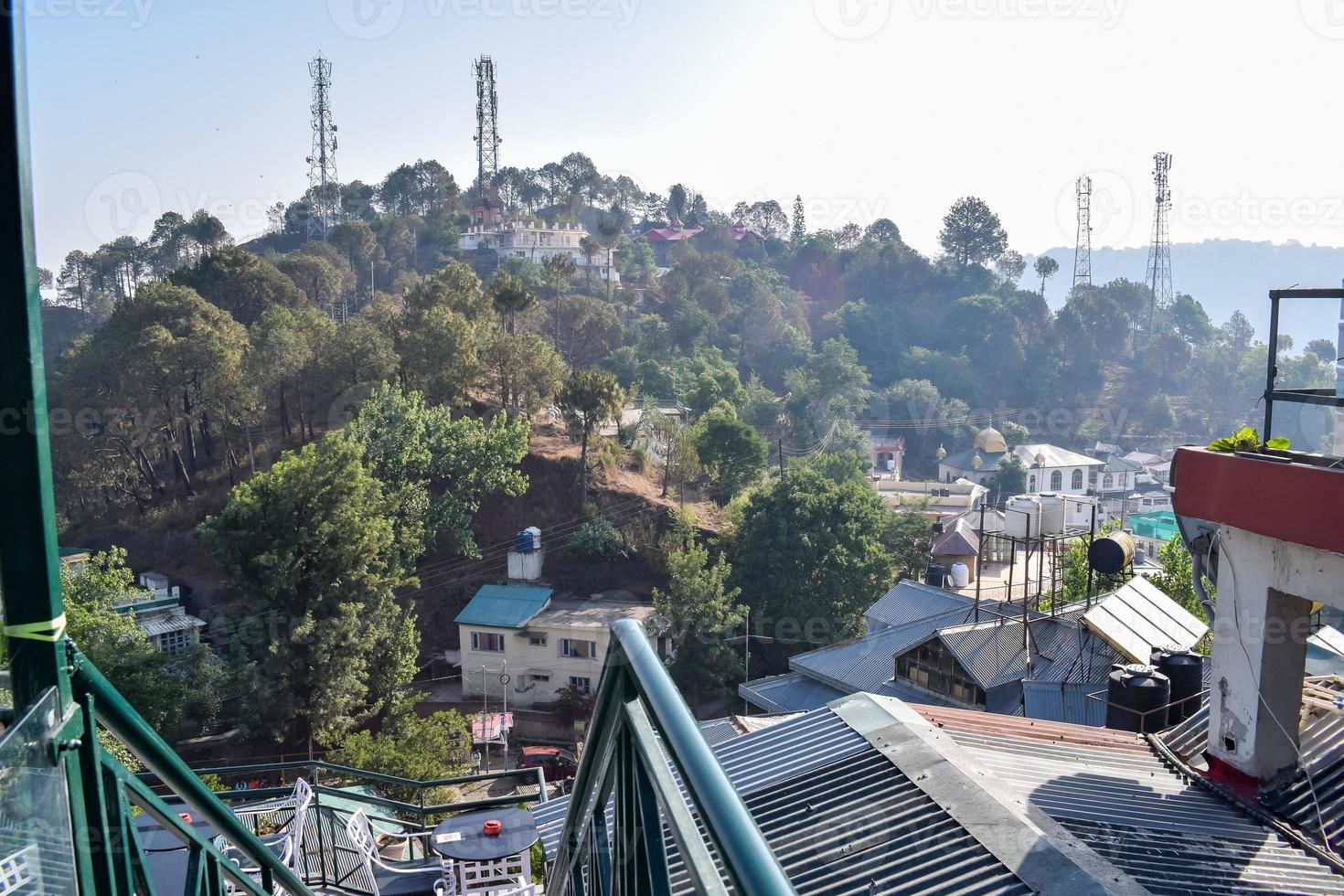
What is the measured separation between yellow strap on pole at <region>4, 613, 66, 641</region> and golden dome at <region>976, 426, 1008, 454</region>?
4037cm

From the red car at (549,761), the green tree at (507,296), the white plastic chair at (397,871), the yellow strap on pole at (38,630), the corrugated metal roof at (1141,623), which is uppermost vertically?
the green tree at (507,296)

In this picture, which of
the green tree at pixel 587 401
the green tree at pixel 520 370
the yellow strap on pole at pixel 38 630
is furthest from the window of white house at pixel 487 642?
the yellow strap on pole at pixel 38 630

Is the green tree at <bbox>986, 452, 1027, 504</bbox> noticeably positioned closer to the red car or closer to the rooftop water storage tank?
the red car

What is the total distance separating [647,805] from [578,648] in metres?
16.4

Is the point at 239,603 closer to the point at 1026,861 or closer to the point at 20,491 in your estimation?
the point at 1026,861

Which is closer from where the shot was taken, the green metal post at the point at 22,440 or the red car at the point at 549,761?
the green metal post at the point at 22,440

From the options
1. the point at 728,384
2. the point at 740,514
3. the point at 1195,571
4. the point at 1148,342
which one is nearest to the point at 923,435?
the point at 728,384

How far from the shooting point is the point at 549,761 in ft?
44.7

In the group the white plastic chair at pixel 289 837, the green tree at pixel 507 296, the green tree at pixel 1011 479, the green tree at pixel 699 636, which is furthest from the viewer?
the green tree at pixel 1011 479

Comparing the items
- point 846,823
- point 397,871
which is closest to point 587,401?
point 397,871

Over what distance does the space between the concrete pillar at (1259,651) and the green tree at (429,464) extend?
14221 millimetres

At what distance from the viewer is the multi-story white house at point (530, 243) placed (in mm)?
45250

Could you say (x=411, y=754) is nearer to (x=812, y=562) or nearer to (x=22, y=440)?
(x=812, y=562)

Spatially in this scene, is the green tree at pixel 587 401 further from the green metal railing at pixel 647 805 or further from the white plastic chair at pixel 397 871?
the green metal railing at pixel 647 805
